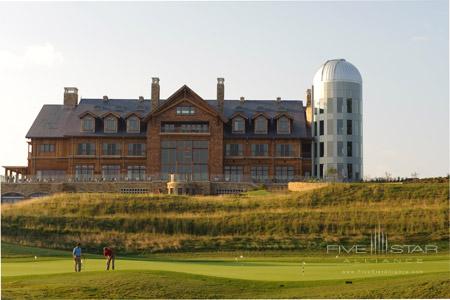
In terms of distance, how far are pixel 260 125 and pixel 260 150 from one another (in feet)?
9.76

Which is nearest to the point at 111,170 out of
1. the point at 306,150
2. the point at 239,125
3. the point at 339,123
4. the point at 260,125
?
the point at 239,125

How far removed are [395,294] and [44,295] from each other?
11.9 m

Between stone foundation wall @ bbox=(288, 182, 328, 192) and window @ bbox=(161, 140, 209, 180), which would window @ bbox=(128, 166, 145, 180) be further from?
stone foundation wall @ bbox=(288, 182, 328, 192)

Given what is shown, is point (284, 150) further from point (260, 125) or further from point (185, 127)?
point (185, 127)

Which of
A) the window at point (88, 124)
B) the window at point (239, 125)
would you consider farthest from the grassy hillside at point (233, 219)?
the window at point (239, 125)

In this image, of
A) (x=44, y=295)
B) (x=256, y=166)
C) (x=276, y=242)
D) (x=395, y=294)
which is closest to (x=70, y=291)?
(x=44, y=295)

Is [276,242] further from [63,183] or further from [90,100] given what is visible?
[90,100]

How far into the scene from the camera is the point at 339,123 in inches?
3034

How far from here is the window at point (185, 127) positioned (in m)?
75.6

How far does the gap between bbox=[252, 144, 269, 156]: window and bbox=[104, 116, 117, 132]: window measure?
50.5 ft

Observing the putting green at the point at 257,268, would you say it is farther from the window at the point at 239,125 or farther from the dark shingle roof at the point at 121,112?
the dark shingle roof at the point at 121,112

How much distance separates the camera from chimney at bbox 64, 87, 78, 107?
83.4m

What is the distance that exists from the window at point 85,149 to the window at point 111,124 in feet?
8.51

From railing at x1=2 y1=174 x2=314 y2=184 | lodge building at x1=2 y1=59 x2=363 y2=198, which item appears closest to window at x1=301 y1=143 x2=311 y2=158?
lodge building at x1=2 y1=59 x2=363 y2=198
